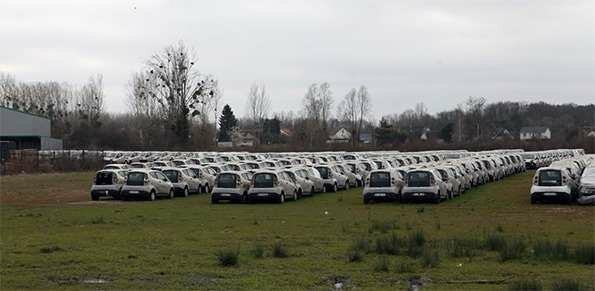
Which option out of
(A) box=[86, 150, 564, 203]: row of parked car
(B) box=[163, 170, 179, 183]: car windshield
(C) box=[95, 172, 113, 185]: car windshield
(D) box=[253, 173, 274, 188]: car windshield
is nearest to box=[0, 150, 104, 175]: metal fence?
(A) box=[86, 150, 564, 203]: row of parked car

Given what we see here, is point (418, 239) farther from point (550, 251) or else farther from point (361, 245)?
point (550, 251)

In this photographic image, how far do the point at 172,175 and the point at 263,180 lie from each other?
23.5ft

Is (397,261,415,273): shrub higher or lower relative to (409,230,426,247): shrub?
lower

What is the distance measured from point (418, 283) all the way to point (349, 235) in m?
7.86

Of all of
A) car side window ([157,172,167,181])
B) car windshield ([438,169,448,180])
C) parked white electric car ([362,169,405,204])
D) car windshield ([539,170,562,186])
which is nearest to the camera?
car windshield ([539,170,562,186])

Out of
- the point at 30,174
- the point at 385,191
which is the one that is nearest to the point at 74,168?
the point at 30,174

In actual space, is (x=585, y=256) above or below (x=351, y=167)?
below

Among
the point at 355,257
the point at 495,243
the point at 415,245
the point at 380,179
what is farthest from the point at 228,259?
the point at 380,179

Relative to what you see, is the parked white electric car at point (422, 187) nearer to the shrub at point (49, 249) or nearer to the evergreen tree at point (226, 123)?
the shrub at point (49, 249)

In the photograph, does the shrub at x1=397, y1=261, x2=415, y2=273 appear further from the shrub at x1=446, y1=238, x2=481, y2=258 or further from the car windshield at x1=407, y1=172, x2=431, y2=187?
the car windshield at x1=407, y1=172, x2=431, y2=187

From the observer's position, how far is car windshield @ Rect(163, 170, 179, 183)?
40062 millimetres

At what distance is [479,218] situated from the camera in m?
25.9

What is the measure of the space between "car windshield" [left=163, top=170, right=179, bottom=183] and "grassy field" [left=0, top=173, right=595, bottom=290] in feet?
25.1

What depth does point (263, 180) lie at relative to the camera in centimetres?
3472
